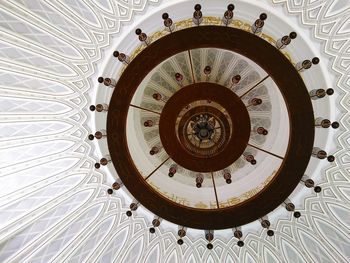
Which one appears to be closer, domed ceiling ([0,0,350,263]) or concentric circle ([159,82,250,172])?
concentric circle ([159,82,250,172])

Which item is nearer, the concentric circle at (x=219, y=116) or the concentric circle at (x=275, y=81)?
the concentric circle at (x=275, y=81)

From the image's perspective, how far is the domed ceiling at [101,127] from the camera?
5.89 meters

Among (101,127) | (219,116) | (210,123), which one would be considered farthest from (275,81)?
(101,127)

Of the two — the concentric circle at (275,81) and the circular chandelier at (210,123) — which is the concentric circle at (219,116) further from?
the concentric circle at (275,81)

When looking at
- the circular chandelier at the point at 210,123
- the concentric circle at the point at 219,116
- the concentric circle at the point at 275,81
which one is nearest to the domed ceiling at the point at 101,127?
the circular chandelier at the point at 210,123

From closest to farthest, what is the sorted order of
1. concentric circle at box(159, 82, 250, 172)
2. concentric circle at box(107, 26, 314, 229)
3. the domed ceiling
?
concentric circle at box(107, 26, 314, 229) < concentric circle at box(159, 82, 250, 172) < the domed ceiling

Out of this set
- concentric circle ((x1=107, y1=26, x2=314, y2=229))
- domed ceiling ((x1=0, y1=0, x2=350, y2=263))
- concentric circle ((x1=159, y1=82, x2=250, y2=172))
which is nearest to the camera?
concentric circle ((x1=107, y1=26, x2=314, y2=229))

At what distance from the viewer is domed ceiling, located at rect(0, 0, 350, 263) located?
589 cm

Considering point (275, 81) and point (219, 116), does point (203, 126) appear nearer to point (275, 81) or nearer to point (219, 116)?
point (219, 116)

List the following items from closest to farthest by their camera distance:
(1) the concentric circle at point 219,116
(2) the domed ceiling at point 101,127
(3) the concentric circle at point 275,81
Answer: (3) the concentric circle at point 275,81 < (1) the concentric circle at point 219,116 < (2) the domed ceiling at point 101,127

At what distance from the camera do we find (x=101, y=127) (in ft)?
24.0

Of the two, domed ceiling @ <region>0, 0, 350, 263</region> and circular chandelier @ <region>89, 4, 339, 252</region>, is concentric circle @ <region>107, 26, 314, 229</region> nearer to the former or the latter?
circular chandelier @ <region>89, 4, 339, 252</region>

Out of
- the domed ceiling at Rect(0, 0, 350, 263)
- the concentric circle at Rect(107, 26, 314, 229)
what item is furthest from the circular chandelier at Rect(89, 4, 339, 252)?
the domed ceiling at Rect(0, 0, 350, 263)

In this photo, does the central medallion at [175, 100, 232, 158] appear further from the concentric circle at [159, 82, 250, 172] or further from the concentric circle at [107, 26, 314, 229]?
the concentric circle at [107, 26, 314, 229]
